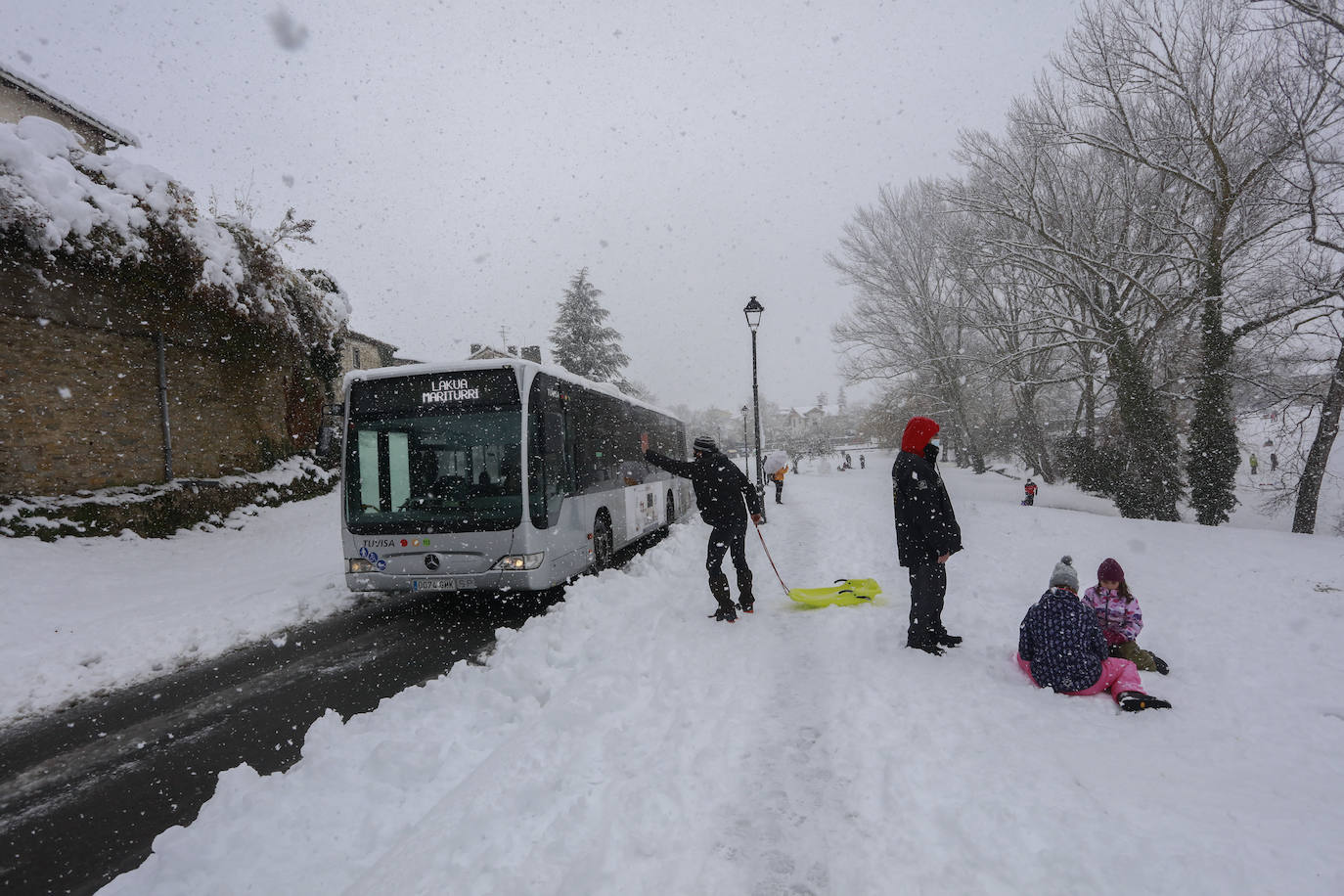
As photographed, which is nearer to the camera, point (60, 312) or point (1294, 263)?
point (60, 312)

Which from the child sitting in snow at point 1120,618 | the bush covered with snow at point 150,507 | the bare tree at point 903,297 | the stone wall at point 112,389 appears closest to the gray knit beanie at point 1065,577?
the child sitting in snow at point 1120,618

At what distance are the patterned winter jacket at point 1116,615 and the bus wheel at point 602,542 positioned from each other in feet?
20.3

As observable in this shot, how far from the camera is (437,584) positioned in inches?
279

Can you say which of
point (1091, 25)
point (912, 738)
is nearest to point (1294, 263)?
point (1091, 25)

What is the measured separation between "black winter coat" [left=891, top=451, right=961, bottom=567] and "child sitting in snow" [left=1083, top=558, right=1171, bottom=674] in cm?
112

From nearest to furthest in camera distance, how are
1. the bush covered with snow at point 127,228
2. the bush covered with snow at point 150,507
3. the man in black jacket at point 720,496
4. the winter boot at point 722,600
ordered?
the winter boot at point 722,600 → the man in black jacket at point 720,496 → the bush covered with snow at point 150,507 → the bush covered with snow at point 127,228

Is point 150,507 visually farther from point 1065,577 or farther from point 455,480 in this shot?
point 1065,577

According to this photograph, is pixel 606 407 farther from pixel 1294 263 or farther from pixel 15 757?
pixel 1294 263

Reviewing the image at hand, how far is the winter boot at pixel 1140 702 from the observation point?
397cm

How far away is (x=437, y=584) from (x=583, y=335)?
31.9 m

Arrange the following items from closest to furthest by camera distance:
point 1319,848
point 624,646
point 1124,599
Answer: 1. point 1319,848
2. point 1124,599
3. point 624,646

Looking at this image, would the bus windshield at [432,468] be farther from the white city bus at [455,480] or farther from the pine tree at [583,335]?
the pine tree at [583,335]

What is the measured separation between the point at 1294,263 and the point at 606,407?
14.8m

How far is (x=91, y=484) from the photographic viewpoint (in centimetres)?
1130
